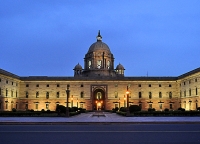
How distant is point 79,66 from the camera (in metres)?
78.7

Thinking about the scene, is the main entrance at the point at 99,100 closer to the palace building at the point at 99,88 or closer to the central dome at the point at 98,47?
the palace building at the point at 99,88

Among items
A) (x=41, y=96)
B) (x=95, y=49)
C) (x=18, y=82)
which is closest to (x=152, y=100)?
(x=95, y=49)

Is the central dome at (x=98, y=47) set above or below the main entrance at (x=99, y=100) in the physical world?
above
